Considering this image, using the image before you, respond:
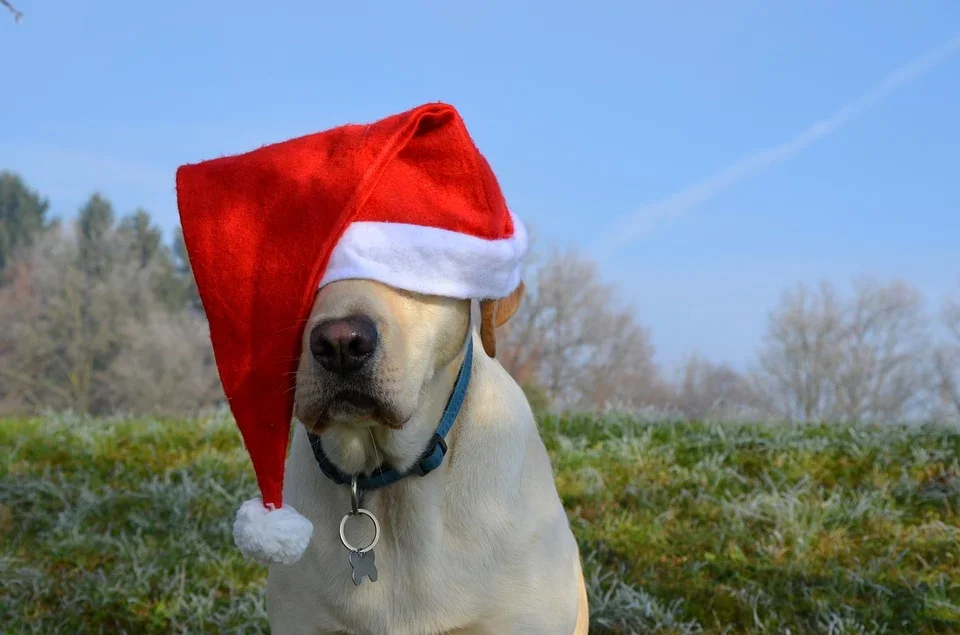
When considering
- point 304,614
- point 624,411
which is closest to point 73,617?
point 304,614

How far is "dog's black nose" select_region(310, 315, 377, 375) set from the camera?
2.09 metres

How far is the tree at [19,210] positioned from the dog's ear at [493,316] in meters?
46.3

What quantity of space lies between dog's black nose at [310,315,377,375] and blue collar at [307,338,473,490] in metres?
0.49

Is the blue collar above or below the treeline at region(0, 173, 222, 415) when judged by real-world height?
above

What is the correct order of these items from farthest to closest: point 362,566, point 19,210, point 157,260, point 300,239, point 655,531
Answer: point 19,210 < point 157,260 < point 655,531 < point 362,566 < point 300,239

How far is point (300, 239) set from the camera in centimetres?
227

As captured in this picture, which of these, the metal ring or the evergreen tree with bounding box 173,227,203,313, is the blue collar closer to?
the metal ring

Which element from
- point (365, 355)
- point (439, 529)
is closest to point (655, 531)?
point (439, 529)

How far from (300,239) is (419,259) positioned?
0.32 meters

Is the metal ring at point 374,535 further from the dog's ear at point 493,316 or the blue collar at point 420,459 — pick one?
the dog's ear at point 493,316

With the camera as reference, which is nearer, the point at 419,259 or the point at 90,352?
the point at 419,259

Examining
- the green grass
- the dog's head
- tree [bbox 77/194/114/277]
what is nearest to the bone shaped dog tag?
the dog's head

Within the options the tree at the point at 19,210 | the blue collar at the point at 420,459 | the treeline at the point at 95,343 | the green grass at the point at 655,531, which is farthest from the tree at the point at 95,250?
the blue collar at the point at 420,459

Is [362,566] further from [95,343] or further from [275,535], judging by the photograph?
[95,343]
